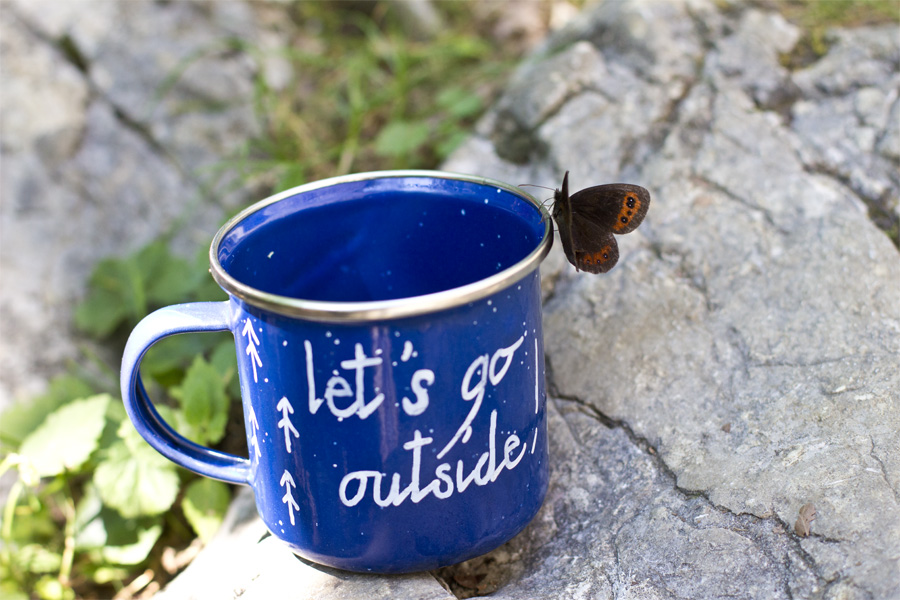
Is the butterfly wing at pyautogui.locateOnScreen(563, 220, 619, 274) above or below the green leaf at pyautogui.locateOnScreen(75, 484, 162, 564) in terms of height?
above

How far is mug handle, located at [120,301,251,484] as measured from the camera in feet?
4.13

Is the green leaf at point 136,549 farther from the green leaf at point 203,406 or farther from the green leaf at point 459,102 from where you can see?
the green leaf at point 459,102

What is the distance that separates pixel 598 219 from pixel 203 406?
929mm

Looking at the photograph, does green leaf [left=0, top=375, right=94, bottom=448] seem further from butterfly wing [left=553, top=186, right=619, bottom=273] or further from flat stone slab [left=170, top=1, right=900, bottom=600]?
butterfly wing [left=553, top=186, right=619, bottom=273]

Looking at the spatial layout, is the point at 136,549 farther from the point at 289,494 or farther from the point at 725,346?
the point at 725,346

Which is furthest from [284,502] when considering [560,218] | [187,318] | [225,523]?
[560,218]

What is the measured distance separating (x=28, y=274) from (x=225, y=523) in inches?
43.2

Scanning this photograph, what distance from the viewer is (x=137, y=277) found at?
2.12m

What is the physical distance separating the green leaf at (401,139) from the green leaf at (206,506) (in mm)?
1160

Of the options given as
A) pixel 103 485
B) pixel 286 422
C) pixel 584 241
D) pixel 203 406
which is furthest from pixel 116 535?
pixel 584 241

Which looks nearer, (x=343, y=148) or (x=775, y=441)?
(x=775, y=441)

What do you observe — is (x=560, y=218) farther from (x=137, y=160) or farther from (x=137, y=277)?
(x=137, y=160)

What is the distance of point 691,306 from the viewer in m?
1.65

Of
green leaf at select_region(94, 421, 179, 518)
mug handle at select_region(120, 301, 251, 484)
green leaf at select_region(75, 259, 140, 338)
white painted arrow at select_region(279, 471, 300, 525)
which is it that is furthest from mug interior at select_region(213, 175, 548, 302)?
green leaf at select_region(75, 259, 140, 338)
